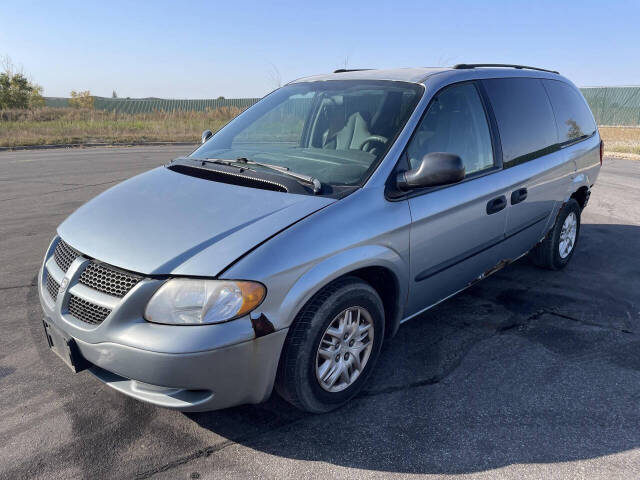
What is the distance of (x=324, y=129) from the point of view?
3.72 m

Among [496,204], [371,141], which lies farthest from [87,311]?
[496,204]

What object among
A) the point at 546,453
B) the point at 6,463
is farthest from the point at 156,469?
the point at 546,453

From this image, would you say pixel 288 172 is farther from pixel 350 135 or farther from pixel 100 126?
pixel 100 126

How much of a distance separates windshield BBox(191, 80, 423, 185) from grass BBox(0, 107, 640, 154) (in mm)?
18108

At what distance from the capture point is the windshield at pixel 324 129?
10.4 ft

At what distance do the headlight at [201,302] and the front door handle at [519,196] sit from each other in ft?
8.05

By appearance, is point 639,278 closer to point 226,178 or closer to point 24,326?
point 226,178

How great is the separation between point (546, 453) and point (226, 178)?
235 cm

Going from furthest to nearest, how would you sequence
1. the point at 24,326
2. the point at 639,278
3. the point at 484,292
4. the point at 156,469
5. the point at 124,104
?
the point at 124,104, the point at 639,278, the point at 484,292, the point at 24,326, the point at 156,469

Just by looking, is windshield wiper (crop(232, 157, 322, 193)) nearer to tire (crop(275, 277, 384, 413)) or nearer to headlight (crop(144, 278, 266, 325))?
tire (crop(275, 277, 384, 413))

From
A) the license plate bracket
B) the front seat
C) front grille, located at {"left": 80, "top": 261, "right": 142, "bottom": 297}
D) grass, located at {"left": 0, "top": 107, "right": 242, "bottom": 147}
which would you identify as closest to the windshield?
the front seat

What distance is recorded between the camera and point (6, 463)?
2449mm

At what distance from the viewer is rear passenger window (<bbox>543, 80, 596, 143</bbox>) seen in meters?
4.79

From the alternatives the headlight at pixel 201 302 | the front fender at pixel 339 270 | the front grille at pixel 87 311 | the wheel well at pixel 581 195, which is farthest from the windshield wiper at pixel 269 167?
the wheel well at pixel 581 195
